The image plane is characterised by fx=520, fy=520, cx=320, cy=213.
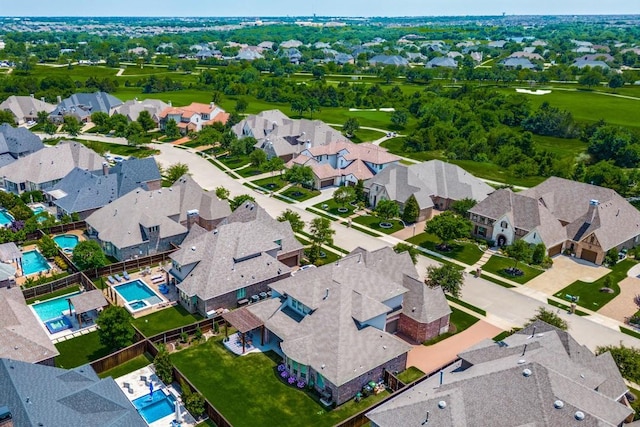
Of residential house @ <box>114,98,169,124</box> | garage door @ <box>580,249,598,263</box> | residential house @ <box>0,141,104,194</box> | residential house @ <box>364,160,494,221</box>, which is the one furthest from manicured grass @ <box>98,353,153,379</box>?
residential house @ <box>114,98,169,124</box>

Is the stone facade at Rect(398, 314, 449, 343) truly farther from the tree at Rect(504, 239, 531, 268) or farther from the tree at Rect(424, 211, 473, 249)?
the tree at Rect(424, 211, 473, 249)

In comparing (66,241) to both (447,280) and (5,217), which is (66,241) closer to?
(5,217)

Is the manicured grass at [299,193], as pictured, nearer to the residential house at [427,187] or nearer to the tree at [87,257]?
the residential house at [427,187]

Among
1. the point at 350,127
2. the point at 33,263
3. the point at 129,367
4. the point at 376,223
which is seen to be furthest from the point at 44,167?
the point at 350,127

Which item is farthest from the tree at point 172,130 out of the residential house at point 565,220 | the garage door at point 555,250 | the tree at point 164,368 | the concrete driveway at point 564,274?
the concrete driveway at point 564,274

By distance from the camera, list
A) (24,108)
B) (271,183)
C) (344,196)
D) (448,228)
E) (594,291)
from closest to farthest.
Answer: (594,291) → (448,228) → (344,196) → (271,183) → (24,108)

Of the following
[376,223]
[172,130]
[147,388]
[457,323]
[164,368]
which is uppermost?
[172,130]
